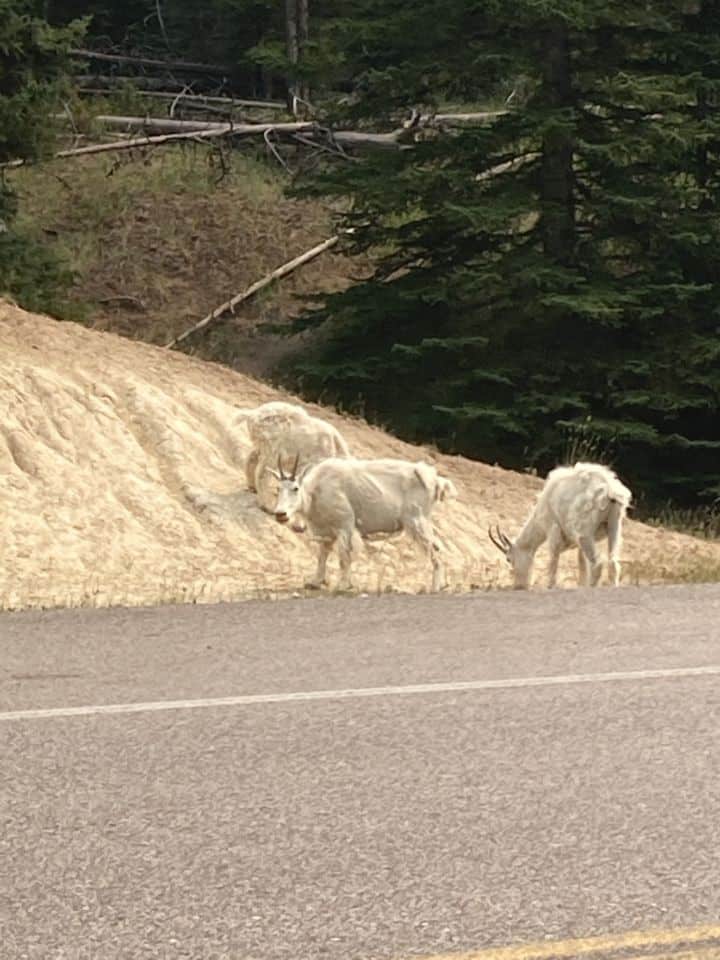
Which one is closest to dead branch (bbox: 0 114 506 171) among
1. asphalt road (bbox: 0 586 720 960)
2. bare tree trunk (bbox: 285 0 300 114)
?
bare tree trunk (bbox: 285 0 300 114)

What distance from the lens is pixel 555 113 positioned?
2358 centimetres

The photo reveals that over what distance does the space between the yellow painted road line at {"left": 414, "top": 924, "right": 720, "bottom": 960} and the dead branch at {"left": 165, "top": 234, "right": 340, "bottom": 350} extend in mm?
24801

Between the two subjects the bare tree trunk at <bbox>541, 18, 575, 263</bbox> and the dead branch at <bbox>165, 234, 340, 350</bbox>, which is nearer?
the bare tree trunk at <bbox>541, 18, 575, 263</bbox>

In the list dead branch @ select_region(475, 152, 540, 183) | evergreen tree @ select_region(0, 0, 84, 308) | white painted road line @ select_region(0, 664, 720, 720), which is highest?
evergreen tree @ select_region(0, 0, 84, 308)

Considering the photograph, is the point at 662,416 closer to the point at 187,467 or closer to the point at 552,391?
the point at 552,391

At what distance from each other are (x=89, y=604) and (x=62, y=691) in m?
3.34

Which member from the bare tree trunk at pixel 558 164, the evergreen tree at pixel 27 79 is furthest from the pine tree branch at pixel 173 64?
the evergreen tree at pixel 27 79

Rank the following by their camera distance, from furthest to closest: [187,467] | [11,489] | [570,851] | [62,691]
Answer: [187,467] → [11,489] → [62,691] → [570,851]

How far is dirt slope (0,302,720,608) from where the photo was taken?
13844 millimetres

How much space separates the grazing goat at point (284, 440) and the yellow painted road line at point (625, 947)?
38.9ft

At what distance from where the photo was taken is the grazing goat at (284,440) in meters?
16.4

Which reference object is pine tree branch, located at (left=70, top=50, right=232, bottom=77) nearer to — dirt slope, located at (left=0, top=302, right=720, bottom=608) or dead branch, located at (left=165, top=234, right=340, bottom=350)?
dead branch, located at (left=165, top=234, right=340, bottom=350)

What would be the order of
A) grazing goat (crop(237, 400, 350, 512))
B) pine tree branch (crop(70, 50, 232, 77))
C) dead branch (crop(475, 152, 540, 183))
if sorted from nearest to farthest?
grazing goat (crop(237, 400, 350, 512)), dead branch (crop(475, 152, 540, 183)), pine tree branch (crop(70, 50, 232, 77))

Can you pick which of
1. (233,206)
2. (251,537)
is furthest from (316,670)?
(233,206)
